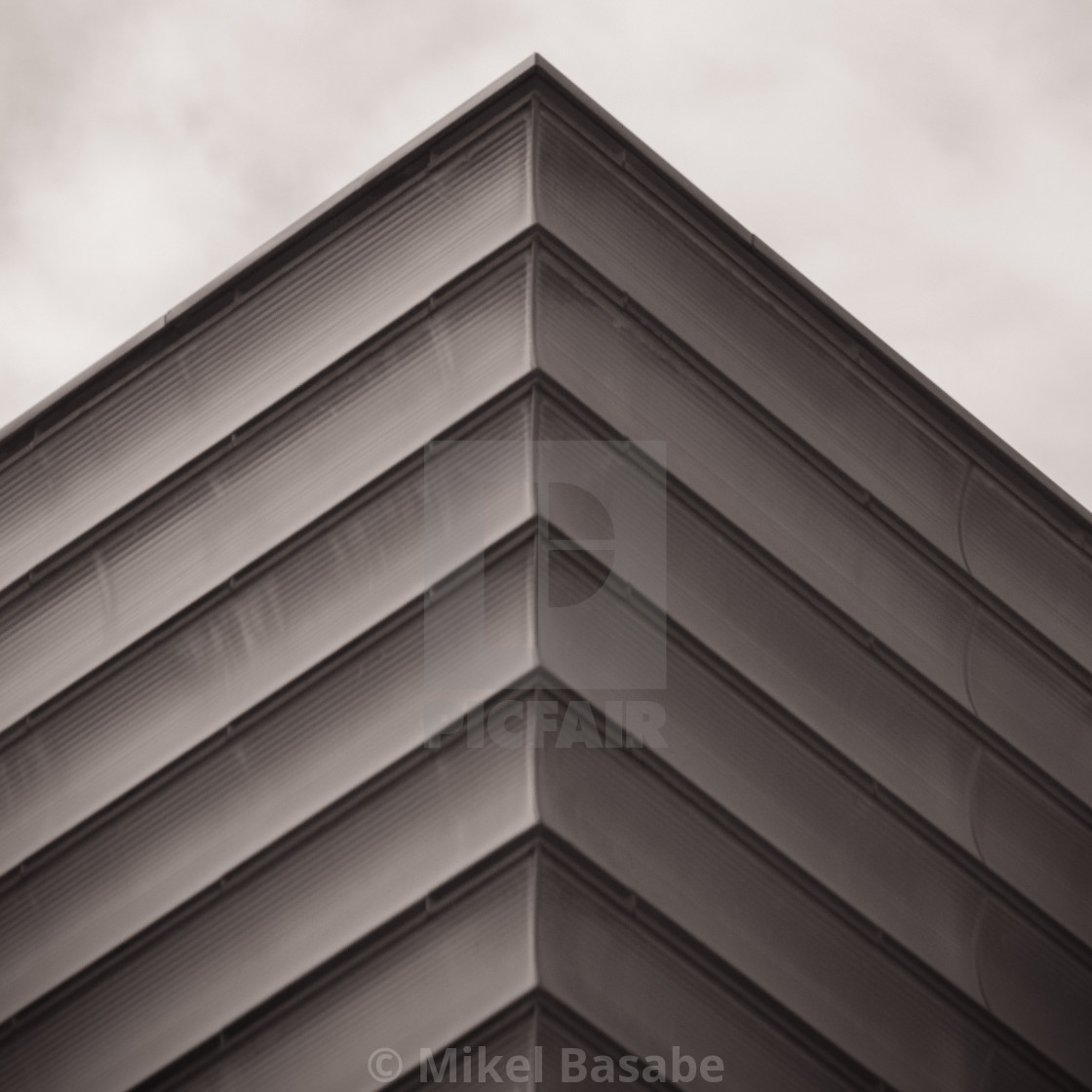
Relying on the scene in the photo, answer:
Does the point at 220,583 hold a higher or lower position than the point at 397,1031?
higher

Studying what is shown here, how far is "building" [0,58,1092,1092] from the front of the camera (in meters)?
24.5

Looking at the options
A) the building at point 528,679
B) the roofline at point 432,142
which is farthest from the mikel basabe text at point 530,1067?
the roofline at point 432,142

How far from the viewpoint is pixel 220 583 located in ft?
90.3

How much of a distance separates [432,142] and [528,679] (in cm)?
838

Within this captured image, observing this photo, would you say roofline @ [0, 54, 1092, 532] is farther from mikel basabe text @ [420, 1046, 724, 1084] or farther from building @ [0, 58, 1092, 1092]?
mikel basabe text @ [420, 1046, 724, 1084]

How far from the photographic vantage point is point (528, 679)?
2467 cm

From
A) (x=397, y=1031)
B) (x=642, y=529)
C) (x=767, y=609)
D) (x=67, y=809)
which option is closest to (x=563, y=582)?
(x=642, y=529)

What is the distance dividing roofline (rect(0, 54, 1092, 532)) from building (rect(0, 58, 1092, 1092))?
0.24 feet

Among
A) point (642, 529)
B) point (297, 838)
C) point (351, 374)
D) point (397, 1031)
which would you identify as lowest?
point (397, 1031)

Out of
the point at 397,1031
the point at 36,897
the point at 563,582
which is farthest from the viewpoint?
the point at 36,897

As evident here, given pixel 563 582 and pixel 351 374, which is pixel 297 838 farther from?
pixel 351 374

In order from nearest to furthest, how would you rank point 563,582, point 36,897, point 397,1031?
point 397,1031, point 563,582, point 36,897

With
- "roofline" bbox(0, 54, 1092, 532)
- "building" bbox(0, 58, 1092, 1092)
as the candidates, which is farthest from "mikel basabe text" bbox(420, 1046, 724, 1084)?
"roofline" bbox(0, 54, 1092, 532)

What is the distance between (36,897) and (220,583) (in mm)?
4961
